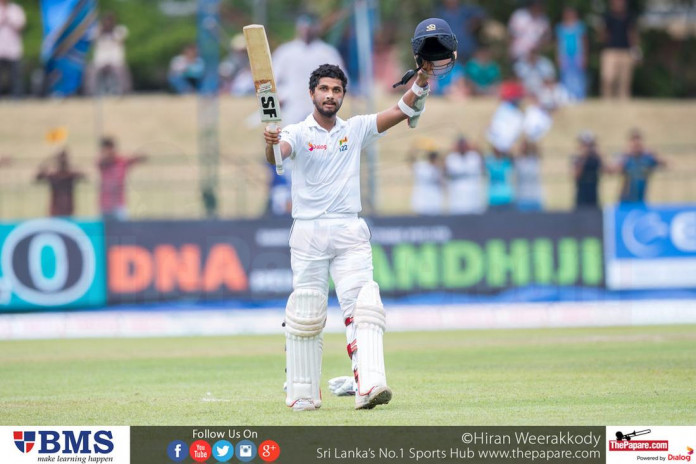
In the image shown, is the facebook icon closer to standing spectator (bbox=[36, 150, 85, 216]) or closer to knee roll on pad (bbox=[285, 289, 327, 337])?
knee roll on pad (bbox=[285, 289, 327, 337])

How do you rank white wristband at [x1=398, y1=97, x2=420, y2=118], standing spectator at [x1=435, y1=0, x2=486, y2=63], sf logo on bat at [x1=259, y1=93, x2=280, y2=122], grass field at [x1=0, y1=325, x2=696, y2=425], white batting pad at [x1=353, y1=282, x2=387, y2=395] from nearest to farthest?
1. grass field at [x1=0, y1=325, x2=696, y2=425]
2. white batting pad at [x1=353, y1=282, x2=387, y2=395]
3. sf logo on bat at [x1=259, y1=93, x2=280, y2=122]
4. white wristband at [x1=398, y1=97, x2=420, y2=118]
5. standing spectator at [x1=435, y1=0, x2=486, y2=63]

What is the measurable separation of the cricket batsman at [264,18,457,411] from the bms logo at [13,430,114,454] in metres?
1.76

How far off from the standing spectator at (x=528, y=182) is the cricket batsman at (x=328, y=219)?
11152mm

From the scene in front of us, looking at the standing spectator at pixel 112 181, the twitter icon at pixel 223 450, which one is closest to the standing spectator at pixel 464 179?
the standing spectator at pixel 112 181

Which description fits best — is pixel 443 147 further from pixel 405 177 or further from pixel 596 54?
pixel 596 54

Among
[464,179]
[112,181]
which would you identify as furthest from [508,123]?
[112,181]

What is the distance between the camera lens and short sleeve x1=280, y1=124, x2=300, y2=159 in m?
8.66

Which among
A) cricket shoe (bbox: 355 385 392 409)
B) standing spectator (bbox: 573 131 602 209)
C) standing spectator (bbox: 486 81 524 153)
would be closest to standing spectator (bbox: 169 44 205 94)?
standing spectator (bbox: 486 81 524 153)

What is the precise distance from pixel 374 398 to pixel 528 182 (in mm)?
12155

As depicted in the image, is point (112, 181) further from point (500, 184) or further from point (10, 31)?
point (500, 184)

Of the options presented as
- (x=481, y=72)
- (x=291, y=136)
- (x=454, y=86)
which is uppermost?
(x=481, y=72)

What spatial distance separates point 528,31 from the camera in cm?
2603

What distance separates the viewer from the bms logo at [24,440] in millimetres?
7174

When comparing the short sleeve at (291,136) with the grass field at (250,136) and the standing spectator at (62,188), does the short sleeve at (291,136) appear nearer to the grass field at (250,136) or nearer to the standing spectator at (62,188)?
the standing spectator at (62,188)
